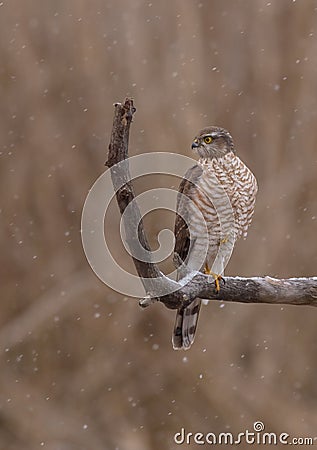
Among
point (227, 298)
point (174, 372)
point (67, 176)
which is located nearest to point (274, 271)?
point (174, 372)

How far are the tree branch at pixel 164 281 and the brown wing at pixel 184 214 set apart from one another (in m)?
0.65

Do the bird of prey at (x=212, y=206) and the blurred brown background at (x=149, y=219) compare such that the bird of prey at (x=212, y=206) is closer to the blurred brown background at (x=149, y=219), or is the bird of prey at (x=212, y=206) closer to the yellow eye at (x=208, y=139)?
the yellow eye at (x=208, y=139)

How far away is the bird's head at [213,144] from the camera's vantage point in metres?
4.34

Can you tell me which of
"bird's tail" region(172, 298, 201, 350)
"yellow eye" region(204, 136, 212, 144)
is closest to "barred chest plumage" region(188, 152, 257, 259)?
"yellow eye" region(204, 136, 212, 144)

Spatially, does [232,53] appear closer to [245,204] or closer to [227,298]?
[245,204]

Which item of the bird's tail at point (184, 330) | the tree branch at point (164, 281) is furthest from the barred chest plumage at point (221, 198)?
the tree branch at point (164, 281)

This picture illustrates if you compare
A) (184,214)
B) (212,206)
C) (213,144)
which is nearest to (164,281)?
(212,206)

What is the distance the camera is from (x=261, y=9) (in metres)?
8.59

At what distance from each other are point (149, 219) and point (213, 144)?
155 inches

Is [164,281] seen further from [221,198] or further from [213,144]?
[213,144]

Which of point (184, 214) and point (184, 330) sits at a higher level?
point (184, 214)

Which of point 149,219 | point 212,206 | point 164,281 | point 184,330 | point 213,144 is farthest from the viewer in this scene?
point 149,219

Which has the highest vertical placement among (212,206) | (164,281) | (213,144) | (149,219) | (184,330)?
(149,219)

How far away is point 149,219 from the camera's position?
8250 millimetres
